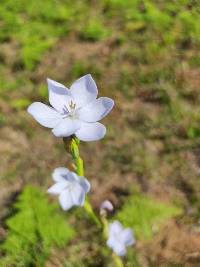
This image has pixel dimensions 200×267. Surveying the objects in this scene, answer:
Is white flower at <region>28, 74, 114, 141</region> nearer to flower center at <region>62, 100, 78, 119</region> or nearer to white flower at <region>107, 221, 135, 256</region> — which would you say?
flower center at <region>62, 100, 78, 119</region>

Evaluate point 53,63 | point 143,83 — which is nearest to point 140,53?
point 143,83

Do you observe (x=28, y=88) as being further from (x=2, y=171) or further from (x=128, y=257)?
(x=128, y=257)

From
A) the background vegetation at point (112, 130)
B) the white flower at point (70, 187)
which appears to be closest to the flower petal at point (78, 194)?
the white flower at point (70, 187)

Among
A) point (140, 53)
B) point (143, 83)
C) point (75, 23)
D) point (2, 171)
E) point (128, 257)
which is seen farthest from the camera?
point (75, 23)

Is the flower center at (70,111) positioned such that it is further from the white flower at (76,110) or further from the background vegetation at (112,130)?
the background vegetation at (112,130)

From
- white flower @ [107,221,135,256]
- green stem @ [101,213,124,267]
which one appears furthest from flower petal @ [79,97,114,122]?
white flower @ [107,221,135,256]

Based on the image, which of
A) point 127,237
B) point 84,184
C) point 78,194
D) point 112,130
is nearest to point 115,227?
point 127,237
